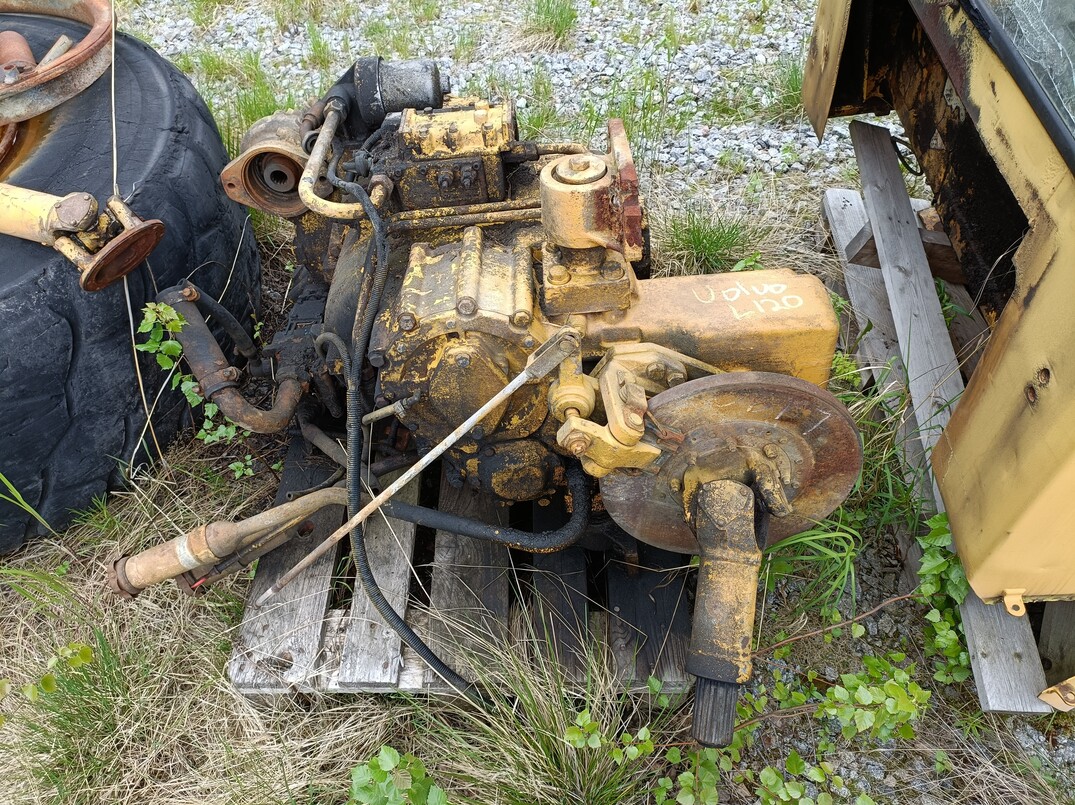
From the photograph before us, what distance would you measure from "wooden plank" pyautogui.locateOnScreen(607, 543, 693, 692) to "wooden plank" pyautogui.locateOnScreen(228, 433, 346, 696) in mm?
797

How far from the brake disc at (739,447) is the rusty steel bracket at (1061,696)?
69cm

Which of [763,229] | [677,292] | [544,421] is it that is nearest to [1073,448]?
[677,292]

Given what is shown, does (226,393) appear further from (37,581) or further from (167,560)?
(37,581)

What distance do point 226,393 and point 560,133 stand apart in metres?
2.18

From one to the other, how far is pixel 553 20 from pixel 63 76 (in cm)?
264

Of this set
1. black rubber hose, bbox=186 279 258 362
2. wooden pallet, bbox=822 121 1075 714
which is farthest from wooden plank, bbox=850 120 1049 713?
black rubber hose, bbox=186 279 258 362

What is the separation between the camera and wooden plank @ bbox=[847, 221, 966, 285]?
2.92 meters

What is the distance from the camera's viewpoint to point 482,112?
2.02 m

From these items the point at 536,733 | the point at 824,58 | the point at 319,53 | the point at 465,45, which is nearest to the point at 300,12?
the point at 319,53

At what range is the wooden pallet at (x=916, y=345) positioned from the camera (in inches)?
79.5

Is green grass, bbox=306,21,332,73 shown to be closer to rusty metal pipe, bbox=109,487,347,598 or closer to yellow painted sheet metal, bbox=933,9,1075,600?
rusty metal pipe, bbox=109,487,347,598

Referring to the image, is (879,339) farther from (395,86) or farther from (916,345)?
(395,86)

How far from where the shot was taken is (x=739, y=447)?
1.79 meters

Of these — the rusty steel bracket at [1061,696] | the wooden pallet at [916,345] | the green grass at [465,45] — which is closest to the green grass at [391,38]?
the green grass at [465,45]
